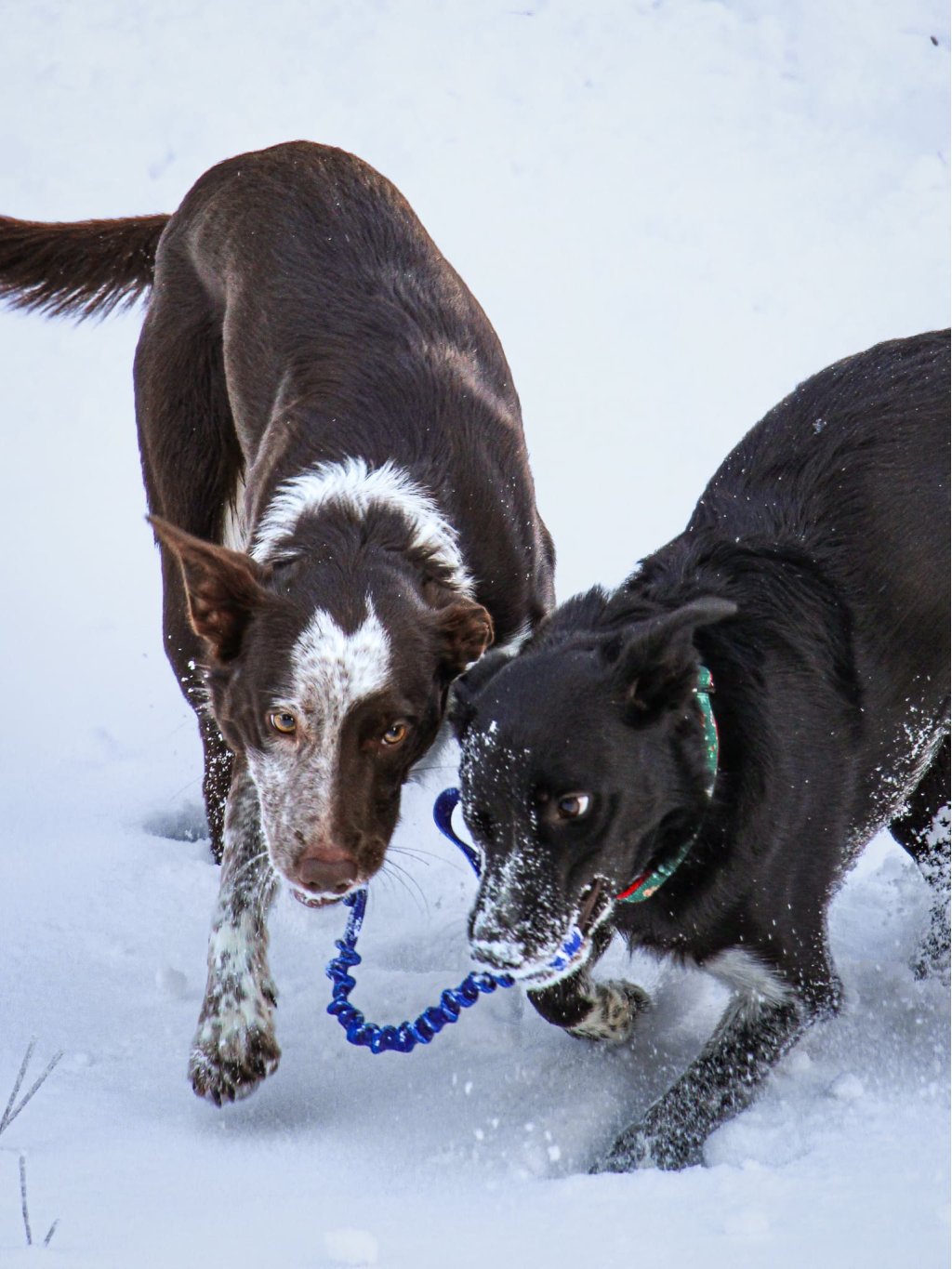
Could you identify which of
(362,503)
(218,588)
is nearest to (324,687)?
(218,588)

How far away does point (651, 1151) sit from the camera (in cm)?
269

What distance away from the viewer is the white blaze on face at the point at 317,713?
9.66 ft

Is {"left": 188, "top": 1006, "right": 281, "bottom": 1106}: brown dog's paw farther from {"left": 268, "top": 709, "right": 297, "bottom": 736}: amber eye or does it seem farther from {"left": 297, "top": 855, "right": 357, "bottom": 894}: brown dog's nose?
{"left": 268, "top": 709, "right": 297, "bottom": 736}: amber eye

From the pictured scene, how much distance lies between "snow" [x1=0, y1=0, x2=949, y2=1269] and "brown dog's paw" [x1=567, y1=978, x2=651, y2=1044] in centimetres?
4

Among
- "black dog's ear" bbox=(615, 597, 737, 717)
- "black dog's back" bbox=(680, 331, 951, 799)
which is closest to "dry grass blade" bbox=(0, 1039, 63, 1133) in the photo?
"black dog's ear" bbox=(615, 597, 737, 717)

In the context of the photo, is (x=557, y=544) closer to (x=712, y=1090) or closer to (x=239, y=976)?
(x=239, y=976)

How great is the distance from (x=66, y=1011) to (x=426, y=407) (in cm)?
167

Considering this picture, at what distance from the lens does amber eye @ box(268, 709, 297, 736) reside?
3000 millimetres

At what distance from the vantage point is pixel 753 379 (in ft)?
21.9

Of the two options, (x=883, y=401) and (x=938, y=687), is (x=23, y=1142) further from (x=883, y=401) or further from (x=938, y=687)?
(x=883, y=401)

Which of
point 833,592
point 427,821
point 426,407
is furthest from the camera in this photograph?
point 427,821

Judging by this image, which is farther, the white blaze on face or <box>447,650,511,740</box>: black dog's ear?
the white blaze on face

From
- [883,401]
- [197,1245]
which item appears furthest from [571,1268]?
[883,401]

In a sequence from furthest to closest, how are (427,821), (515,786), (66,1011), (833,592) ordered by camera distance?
(427,821)
(66,1011)
(833,592)
(515,786)
